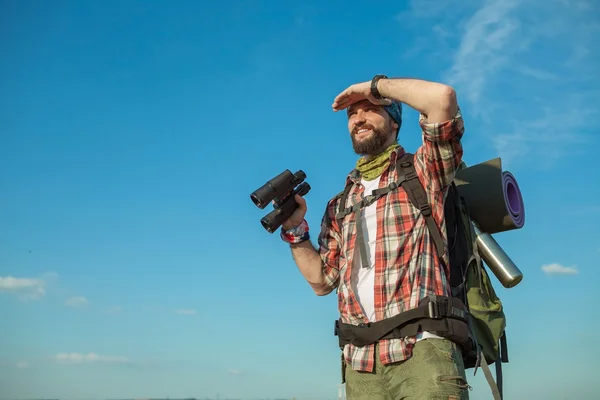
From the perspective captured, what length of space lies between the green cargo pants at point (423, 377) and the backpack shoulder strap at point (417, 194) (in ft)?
2.53

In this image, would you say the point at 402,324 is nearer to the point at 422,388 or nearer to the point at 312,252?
the point at 422,388

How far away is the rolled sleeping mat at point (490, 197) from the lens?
5348 millimetres

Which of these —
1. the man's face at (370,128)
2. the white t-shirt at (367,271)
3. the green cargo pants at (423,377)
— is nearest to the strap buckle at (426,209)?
the white t-shirt at (367,271)

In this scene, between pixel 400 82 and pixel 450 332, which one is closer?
pixel 450 332

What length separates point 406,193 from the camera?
4980mm

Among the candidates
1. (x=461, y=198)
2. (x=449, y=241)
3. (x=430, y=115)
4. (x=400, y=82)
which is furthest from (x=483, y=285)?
(x=400, y=82)

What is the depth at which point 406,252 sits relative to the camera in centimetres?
477

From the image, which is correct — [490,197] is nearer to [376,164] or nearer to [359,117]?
[376,164]

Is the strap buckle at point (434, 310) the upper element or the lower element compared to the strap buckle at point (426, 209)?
lower

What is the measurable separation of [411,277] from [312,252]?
1.33 metres

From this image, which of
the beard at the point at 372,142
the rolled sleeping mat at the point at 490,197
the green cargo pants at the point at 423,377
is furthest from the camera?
the beard at the point at 372,142

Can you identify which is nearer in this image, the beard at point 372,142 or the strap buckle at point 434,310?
the strap buckle at point 434,310

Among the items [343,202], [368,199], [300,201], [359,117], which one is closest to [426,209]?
[368,199]

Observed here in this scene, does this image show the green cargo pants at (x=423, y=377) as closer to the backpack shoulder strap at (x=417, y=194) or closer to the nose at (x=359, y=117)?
the backpack shoulder strap at (x=417, y=194)
